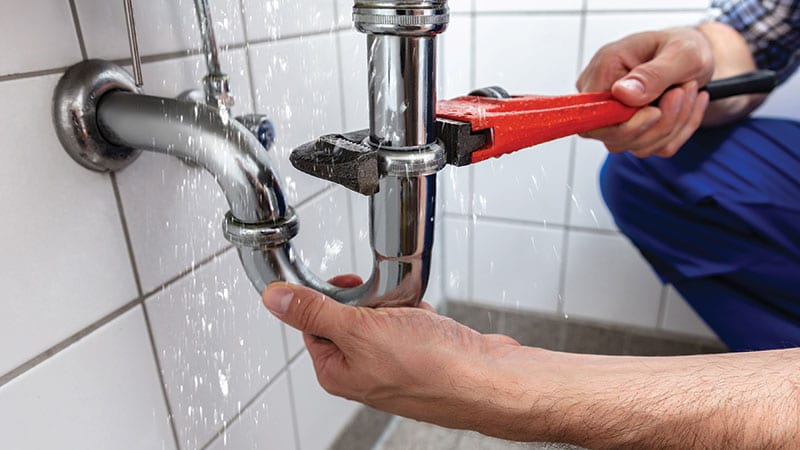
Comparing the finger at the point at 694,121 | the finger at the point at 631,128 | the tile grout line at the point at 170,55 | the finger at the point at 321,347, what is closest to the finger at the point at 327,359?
the finger at the point at 321,347

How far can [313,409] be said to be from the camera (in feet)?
2.16

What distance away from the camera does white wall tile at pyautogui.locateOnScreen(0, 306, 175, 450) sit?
32 centimetres

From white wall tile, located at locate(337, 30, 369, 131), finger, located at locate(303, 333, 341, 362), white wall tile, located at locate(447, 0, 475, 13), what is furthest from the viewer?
white wall tile, located at locate(447, 0, 475, 13)

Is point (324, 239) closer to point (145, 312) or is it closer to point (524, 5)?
point (145, 312)

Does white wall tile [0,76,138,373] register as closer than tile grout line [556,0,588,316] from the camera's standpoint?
Yes

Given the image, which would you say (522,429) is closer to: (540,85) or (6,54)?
(6,54)

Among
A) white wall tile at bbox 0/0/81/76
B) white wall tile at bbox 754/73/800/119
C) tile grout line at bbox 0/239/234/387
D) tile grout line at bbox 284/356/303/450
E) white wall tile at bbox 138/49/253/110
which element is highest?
white wall tile at bbox 0/0/81/76

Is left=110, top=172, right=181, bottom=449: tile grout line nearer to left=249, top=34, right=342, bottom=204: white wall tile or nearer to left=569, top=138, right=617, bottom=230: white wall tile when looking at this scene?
left=249, top=34, right=342, bottom=204: white wall tile

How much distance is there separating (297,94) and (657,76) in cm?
34

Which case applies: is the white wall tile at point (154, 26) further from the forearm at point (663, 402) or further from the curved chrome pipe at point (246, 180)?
the forearm at point (663, 402)

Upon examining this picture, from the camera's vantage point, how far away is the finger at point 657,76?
0.51 meters

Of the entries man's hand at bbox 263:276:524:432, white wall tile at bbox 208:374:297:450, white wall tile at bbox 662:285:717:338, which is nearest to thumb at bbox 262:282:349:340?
man's hand at bbox 263:276:524:432

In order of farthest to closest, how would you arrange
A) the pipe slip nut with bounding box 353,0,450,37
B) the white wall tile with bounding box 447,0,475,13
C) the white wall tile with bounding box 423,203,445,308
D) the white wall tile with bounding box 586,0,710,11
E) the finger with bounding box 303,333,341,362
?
the white wall tile with bounding box 423,203,445,308 < the white wall tile with bounding box 447,0,475,13 < the white wall tile with bounding box 586,0,710,11 < the finger with bounding box 303,333,341,362 < the pipe slip nut with bounding box 353,0,450,37

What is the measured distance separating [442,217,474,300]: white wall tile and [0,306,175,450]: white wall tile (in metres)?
0.62
